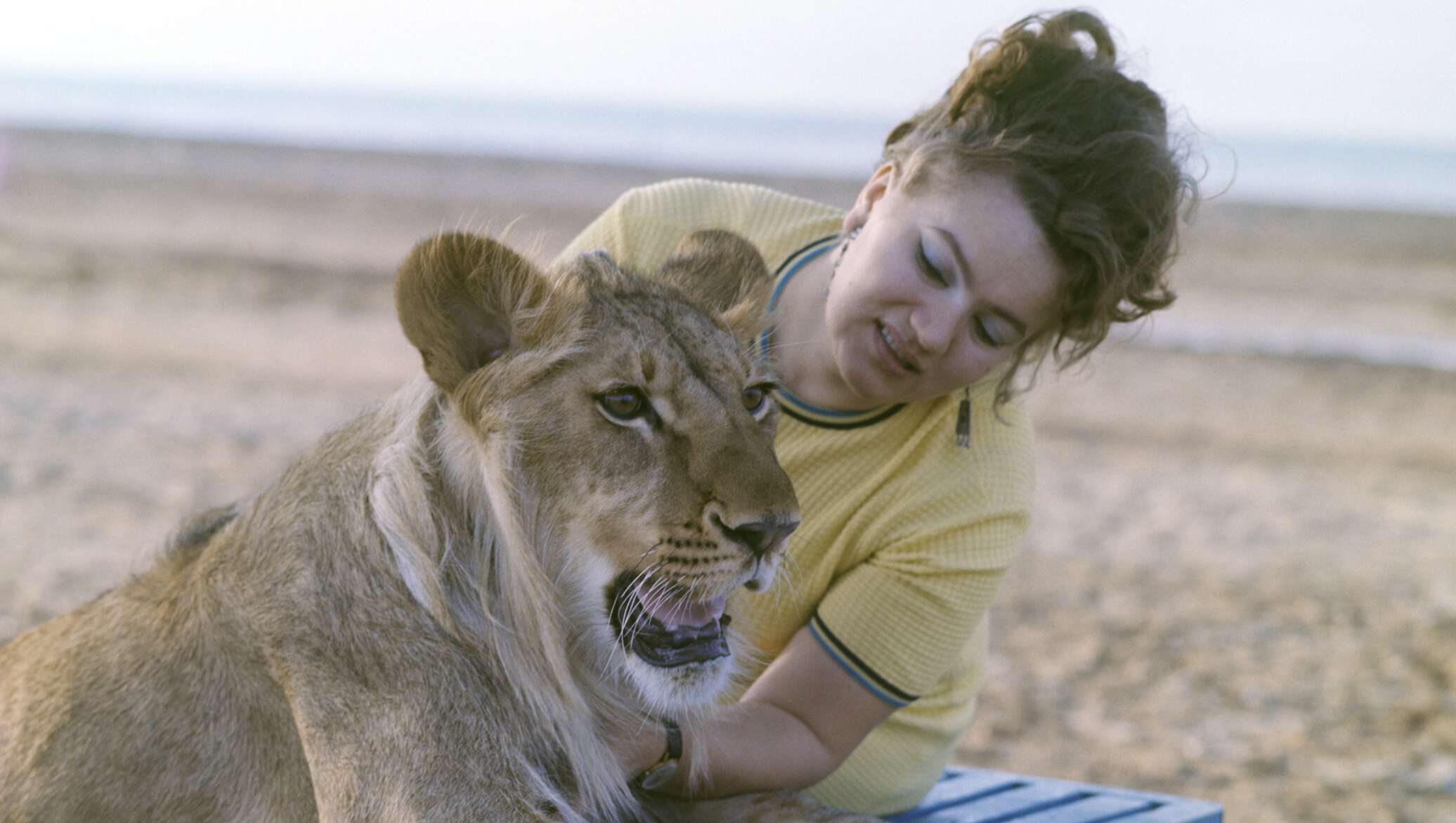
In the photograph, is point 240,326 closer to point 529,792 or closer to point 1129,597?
point 1129,597

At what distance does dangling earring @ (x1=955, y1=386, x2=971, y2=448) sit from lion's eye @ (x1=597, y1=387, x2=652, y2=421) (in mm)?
1187

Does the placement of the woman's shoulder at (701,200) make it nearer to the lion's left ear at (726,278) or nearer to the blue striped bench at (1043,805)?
the lion's left ear at (726,278)

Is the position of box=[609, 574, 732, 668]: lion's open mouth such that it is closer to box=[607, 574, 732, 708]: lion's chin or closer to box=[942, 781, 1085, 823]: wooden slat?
box=[607, 574, 732, 708]: lion's chin

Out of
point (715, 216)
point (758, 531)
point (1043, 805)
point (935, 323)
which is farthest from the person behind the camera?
point (715, 216)

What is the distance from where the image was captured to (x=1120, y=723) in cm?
568

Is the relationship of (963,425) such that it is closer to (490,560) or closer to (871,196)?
(871,196)

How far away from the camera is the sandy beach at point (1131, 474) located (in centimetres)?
551

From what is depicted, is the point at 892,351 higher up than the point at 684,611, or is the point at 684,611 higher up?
the point at 892,351

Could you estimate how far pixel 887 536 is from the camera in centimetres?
334

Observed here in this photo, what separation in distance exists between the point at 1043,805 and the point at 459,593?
1891mm

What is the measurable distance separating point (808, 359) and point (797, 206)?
573mm

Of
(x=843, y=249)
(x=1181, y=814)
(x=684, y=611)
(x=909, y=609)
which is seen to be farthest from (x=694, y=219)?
(x=1181, y=814)

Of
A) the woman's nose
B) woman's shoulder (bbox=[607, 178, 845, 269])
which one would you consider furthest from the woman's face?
woman's shoulder (bbox=[607, 178, 845, 269])

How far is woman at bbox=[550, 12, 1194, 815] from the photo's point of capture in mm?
3102
